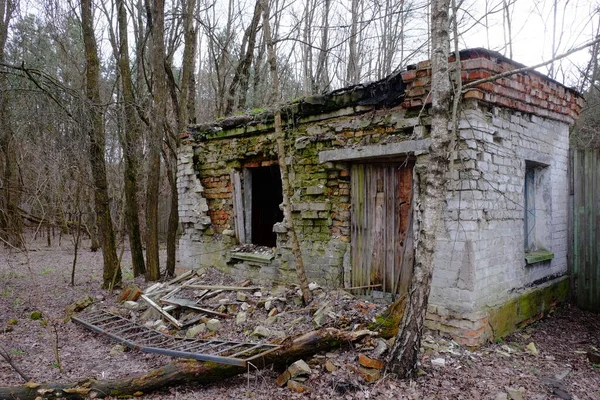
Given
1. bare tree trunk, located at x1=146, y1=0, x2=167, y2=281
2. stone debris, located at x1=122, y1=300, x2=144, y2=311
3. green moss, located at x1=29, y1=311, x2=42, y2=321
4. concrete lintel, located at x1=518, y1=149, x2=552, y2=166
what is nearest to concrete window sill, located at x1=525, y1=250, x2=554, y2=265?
concrete lintel, located at x1=518, y1=149, x2=552, y2=166

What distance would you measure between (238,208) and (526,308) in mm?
4407

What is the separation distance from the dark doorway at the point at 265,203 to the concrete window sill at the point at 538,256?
4304mm

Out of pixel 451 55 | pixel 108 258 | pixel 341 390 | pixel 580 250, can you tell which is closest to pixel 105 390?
pixel 341 390

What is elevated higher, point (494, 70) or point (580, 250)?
point (494, 70)

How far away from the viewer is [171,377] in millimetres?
3469

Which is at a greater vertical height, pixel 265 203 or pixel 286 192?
pixel 286 192

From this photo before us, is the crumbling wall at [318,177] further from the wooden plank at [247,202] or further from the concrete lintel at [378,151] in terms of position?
the wooden plank at [247,202]

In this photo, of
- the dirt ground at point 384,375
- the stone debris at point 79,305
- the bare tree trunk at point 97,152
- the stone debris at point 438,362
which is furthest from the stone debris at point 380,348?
the bare tree trunk at point 97,152

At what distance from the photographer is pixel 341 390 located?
3305 mm

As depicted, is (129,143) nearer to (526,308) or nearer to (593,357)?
(526,308)

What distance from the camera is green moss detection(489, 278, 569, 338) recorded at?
176 inches

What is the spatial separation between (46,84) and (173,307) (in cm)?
351

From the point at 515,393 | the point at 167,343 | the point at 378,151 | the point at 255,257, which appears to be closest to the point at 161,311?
the point at 167,343

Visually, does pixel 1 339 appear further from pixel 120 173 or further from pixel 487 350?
pixel 120 173
